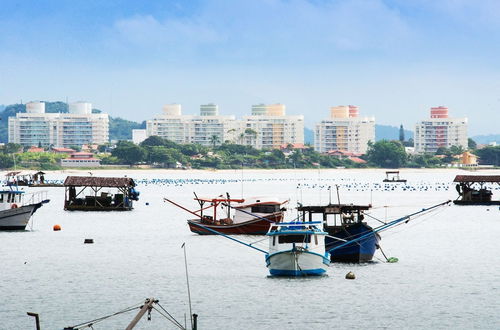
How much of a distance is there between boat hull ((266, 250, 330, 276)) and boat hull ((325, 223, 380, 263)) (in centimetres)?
362

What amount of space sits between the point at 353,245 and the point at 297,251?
251 inches

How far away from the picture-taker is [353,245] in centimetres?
5791

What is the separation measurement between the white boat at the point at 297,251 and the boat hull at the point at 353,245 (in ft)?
11.0

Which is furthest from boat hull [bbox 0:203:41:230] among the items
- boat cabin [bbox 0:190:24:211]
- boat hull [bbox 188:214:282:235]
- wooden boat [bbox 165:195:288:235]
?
boat hull [bbox 188:214:282:235]

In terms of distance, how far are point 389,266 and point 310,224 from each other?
8.83m

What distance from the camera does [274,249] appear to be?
53062 mm

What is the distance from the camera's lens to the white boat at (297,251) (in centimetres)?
5250

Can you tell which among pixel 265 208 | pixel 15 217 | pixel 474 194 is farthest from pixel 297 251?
pixel 474 194

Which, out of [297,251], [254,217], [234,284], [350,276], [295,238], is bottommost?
[234,284]

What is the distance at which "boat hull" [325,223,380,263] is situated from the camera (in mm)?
56656

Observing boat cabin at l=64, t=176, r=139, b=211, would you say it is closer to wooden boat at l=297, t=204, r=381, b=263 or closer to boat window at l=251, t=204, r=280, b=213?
boat window at l=251, t=204, r=280, b=213

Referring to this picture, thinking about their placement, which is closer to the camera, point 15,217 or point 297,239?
point 297,239

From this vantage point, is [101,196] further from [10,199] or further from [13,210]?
[10,199]

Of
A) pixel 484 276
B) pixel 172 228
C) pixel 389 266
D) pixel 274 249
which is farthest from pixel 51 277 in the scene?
pixel 172 228
